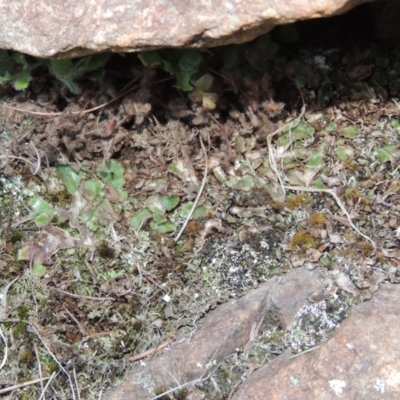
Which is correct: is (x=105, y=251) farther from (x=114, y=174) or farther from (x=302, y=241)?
(x=302, y=241)

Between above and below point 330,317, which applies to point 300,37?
above

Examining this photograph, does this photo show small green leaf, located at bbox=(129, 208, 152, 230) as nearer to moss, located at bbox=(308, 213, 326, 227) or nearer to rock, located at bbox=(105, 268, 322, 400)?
rock, located at bbox=(105, 268, 322, 400)

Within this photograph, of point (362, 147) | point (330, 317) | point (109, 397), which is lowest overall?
point (109, 397)

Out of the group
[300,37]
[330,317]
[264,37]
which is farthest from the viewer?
[300,37]

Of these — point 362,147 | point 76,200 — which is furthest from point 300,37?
point 76,200

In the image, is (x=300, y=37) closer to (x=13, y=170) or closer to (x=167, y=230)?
(x=167, y=230)

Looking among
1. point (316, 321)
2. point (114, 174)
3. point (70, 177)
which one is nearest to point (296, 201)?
point (316, 321)

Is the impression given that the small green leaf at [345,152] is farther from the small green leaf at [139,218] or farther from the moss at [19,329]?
the moss at [19,329]
